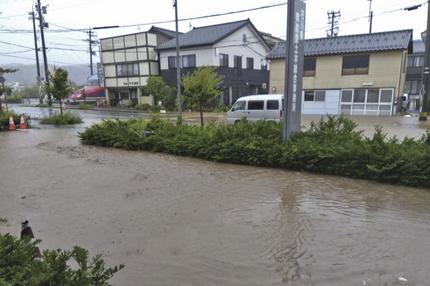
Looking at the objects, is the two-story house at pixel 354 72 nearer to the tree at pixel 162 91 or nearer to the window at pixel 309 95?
the window at pixel 309 95

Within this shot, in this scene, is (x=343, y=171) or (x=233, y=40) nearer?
(x=343, y=171)

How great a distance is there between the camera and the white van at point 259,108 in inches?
600

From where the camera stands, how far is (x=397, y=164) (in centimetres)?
652

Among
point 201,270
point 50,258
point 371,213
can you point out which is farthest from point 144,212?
point 371,213

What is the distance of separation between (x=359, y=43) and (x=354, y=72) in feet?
6.76

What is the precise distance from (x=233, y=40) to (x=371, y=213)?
28313 millimetres

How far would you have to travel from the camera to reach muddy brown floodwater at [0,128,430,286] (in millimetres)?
3572

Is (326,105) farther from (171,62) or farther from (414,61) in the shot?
(414,61)

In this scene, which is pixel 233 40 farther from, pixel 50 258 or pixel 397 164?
pixel 50 258

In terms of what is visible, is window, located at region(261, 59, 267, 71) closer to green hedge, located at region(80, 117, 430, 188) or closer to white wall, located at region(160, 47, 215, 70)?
white wall, located at region(160, 47, 215, 70)

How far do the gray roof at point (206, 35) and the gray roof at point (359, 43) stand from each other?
20.5 feet

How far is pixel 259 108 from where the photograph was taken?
15.8 metres

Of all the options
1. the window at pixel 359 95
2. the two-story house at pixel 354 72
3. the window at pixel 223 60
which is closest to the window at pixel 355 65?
the two-story house at pixel 354 72

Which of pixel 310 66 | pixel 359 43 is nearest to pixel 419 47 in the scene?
pixel 359 43
